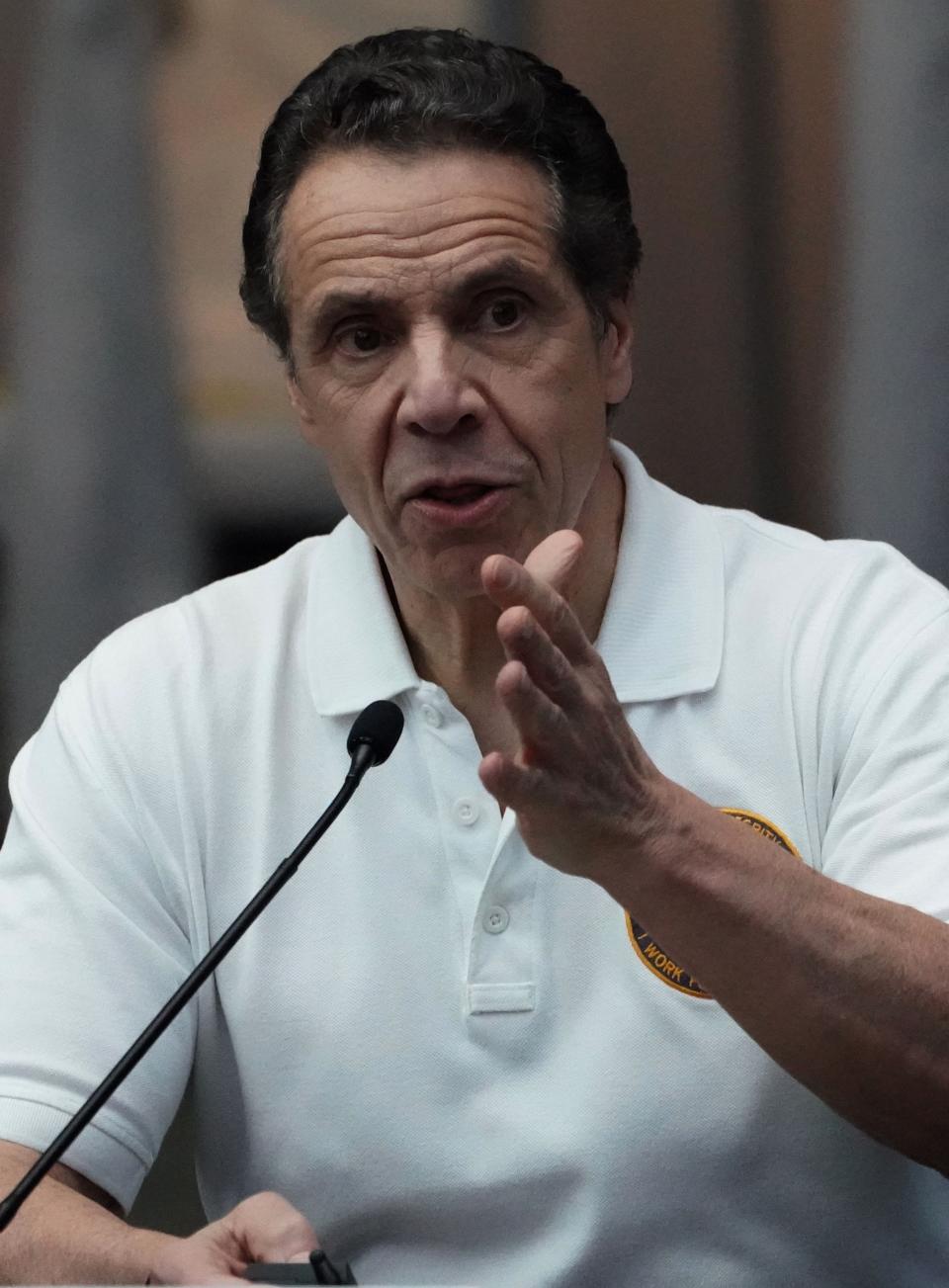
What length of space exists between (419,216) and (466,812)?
0.50m

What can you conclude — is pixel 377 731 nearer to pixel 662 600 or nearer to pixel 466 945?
pixel 466 945

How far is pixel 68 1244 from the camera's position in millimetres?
1297

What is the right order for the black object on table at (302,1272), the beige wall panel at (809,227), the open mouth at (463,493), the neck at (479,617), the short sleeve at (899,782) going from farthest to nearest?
the beige wall panel at (809,227)
the neck at (479,617)
the open mouth at (463,493)
the short sleeve at (899,782)
the black object on table at (302,1272)

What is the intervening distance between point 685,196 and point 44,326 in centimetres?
76

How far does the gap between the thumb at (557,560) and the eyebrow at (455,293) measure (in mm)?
305

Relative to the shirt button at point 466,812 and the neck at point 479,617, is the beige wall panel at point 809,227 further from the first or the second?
the shirt button at point 466,812

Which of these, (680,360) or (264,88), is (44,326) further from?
(680,360)

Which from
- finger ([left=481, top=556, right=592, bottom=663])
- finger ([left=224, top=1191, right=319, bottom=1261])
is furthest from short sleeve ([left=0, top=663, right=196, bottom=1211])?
finger ([left=481, top=556, right=592, bottom=663])

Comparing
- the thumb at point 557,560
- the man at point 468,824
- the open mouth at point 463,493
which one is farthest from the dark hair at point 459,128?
the thumb at point 557,560

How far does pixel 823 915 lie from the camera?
4.13 feet

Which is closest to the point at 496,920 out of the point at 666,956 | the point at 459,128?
the point at 666,956

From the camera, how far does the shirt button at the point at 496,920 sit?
147 centimetres

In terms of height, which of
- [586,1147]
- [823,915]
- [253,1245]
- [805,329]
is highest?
[805,329]

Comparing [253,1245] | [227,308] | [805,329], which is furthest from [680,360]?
[253,1245]
